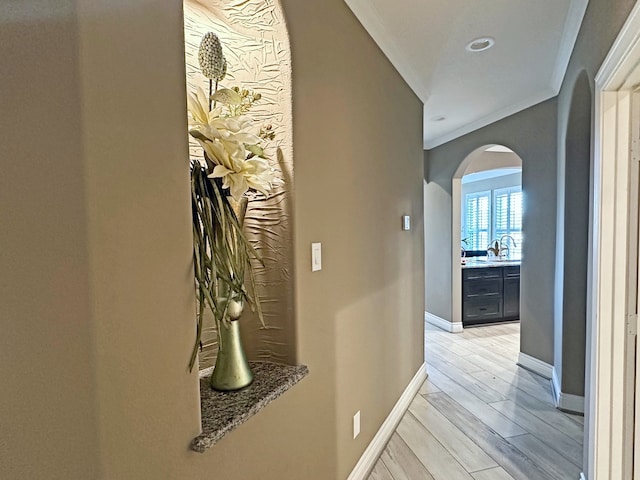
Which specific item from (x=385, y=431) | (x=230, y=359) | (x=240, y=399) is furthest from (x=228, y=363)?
(x=385, y=431)

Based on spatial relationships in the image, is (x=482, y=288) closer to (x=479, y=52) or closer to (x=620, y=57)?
(x=479, y=52)

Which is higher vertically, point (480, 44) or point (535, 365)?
point (480, 44)

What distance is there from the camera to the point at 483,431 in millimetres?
2508

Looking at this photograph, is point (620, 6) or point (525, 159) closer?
point (620, 6)

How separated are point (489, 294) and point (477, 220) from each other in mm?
4023

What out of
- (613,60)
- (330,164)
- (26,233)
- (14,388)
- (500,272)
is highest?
(613,60)

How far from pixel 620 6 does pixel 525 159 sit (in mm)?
2341

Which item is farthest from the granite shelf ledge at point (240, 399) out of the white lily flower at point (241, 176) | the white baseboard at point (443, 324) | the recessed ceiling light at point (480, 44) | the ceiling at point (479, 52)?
the white baseboard at point (443, 324)

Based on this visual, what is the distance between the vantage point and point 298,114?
1412 mm

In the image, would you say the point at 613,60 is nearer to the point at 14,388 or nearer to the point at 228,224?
the point at 228,224

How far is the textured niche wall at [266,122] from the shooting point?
134 centimetres

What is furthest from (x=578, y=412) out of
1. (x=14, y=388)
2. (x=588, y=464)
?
(x=14, y=388)

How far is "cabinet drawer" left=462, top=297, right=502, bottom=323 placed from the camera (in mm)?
5066

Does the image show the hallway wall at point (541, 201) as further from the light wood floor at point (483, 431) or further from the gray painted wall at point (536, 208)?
the light wood floor at point (483, 431)
